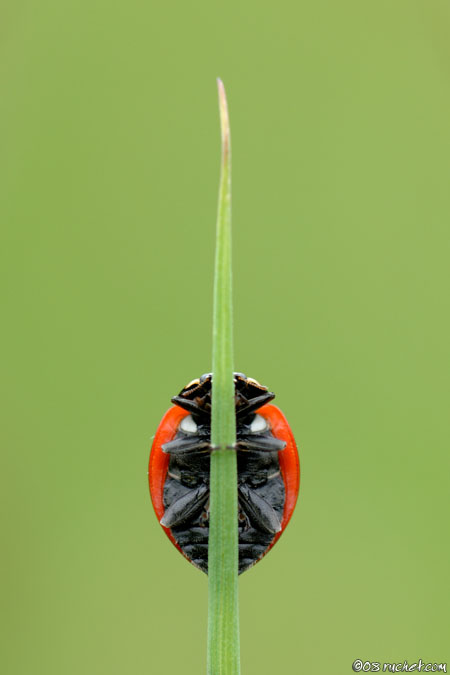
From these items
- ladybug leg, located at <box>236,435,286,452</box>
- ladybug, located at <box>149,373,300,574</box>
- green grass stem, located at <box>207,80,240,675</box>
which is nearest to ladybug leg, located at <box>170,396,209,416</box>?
ladybug, located at <box>149,373,300,574</box>

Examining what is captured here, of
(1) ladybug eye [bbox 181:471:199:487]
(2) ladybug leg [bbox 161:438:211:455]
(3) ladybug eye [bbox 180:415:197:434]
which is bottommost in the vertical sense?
(1) ladybug eye [bbox 181:471:199:487]

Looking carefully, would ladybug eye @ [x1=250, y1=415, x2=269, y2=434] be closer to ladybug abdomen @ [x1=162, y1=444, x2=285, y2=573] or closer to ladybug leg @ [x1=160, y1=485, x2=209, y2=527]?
ladybug abdomen @ [x1=162, y1=444, x2=285, y2=573]

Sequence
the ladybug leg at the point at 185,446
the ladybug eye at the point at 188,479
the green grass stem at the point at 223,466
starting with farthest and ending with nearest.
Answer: the ladybug eye at the point at 188,479 → the ladybug leg at the point at 185,446 → the green grass stem at the point at 223,466

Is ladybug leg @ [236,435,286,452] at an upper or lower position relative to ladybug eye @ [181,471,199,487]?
upper

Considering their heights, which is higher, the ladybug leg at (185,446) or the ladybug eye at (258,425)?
the ladybug eye at (258,425)

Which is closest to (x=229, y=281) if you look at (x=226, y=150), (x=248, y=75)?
(x=226, y=150)

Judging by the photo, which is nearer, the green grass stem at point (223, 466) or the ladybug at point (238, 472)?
the green grass stem at point (223, 466)

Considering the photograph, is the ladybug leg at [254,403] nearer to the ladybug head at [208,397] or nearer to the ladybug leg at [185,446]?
the ladybug head at [208,397]

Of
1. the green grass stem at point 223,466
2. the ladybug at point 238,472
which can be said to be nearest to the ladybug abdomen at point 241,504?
the ladybug at point 238,472
